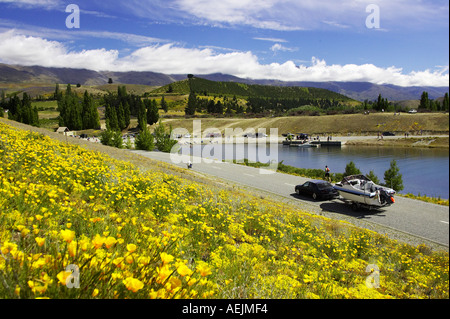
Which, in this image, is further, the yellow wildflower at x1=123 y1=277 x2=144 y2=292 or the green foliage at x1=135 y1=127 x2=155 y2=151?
the green foliage at x1=135 y1=127 x2=155 y2=151

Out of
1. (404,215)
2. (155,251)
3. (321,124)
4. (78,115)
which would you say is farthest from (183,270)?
(321,124)

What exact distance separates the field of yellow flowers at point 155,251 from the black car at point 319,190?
10441 mm

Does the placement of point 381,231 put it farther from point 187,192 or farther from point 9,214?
point 9,214

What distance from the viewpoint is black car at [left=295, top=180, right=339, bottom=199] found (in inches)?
795

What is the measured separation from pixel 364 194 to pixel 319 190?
3728 mm

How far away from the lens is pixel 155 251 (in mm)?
3006

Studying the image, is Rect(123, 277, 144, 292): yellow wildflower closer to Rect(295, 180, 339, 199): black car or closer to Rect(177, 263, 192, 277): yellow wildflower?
Rect(177, 263, 192, 277): yellow wildflower

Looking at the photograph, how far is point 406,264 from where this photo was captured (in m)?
7.47

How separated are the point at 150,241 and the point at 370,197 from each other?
55.4 feet

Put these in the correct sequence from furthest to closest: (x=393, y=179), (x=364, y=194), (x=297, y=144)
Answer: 1. (x=297, y=144)
2. (x=393, y=179)
3. (x=364, y=194)

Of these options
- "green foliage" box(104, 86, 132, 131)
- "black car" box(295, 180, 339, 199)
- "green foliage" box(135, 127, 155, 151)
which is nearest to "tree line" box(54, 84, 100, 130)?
"green foliage" box(104, 86, 132, 131)

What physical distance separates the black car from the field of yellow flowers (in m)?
10.4

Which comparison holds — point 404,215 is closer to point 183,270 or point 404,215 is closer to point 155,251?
point 155,251

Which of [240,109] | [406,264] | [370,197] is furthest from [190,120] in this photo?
[406,264]
